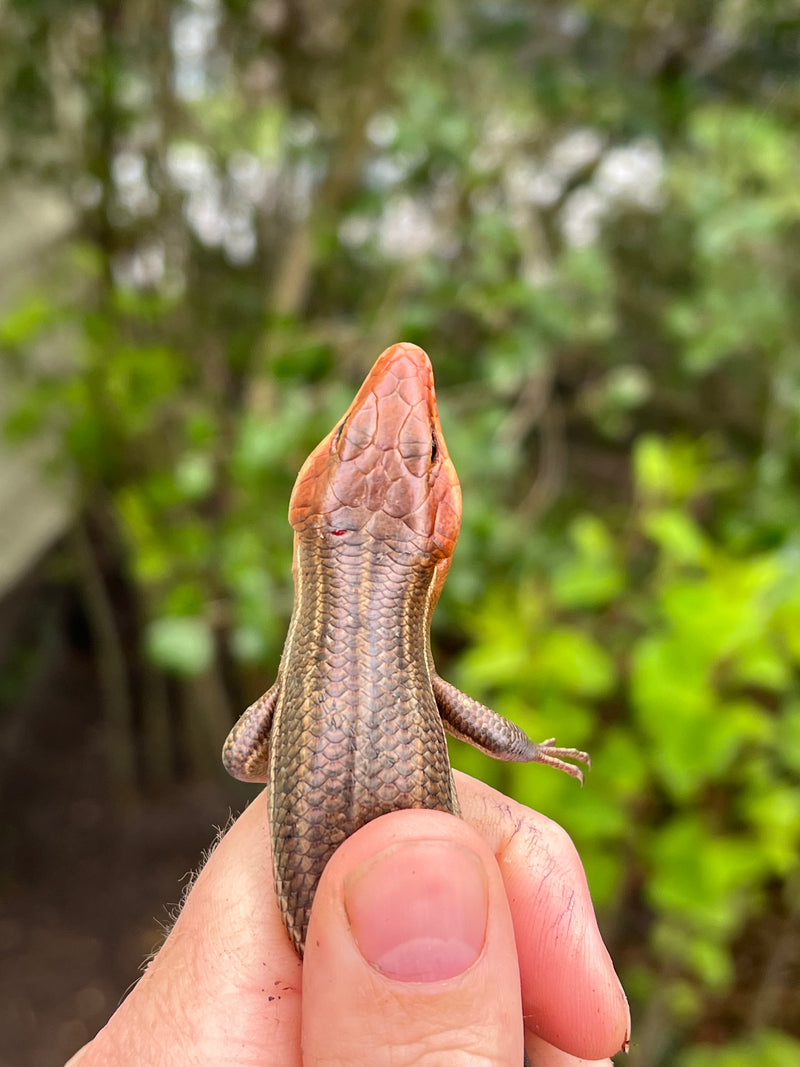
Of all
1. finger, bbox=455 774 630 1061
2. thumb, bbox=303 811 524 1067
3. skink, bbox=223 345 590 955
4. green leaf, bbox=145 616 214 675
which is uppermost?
skink, bbox=223 345 590 955

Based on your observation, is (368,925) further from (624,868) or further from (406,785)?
(624,868)

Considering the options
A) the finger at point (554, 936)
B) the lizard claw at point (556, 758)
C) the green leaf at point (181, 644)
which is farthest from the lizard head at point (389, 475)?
the green leaf at point (181, 644)

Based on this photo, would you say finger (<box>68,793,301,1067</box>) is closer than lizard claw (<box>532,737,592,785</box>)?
Yes

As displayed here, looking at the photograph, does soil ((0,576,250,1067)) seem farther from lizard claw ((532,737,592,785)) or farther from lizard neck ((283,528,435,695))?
lizard neck ((283,528,435,695))

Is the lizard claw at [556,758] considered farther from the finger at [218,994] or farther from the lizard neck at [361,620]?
the finger at [218,994]

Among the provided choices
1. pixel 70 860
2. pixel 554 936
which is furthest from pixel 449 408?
pixel 70 860

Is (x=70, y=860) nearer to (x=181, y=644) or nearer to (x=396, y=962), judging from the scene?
(x=181, y=644)

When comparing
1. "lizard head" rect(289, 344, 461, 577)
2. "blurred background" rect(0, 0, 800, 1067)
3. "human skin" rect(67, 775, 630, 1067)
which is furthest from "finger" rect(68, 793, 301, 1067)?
"lizard head" rect(289, 344, 461, 577)

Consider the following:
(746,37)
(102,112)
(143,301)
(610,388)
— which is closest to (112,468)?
(143,301)
